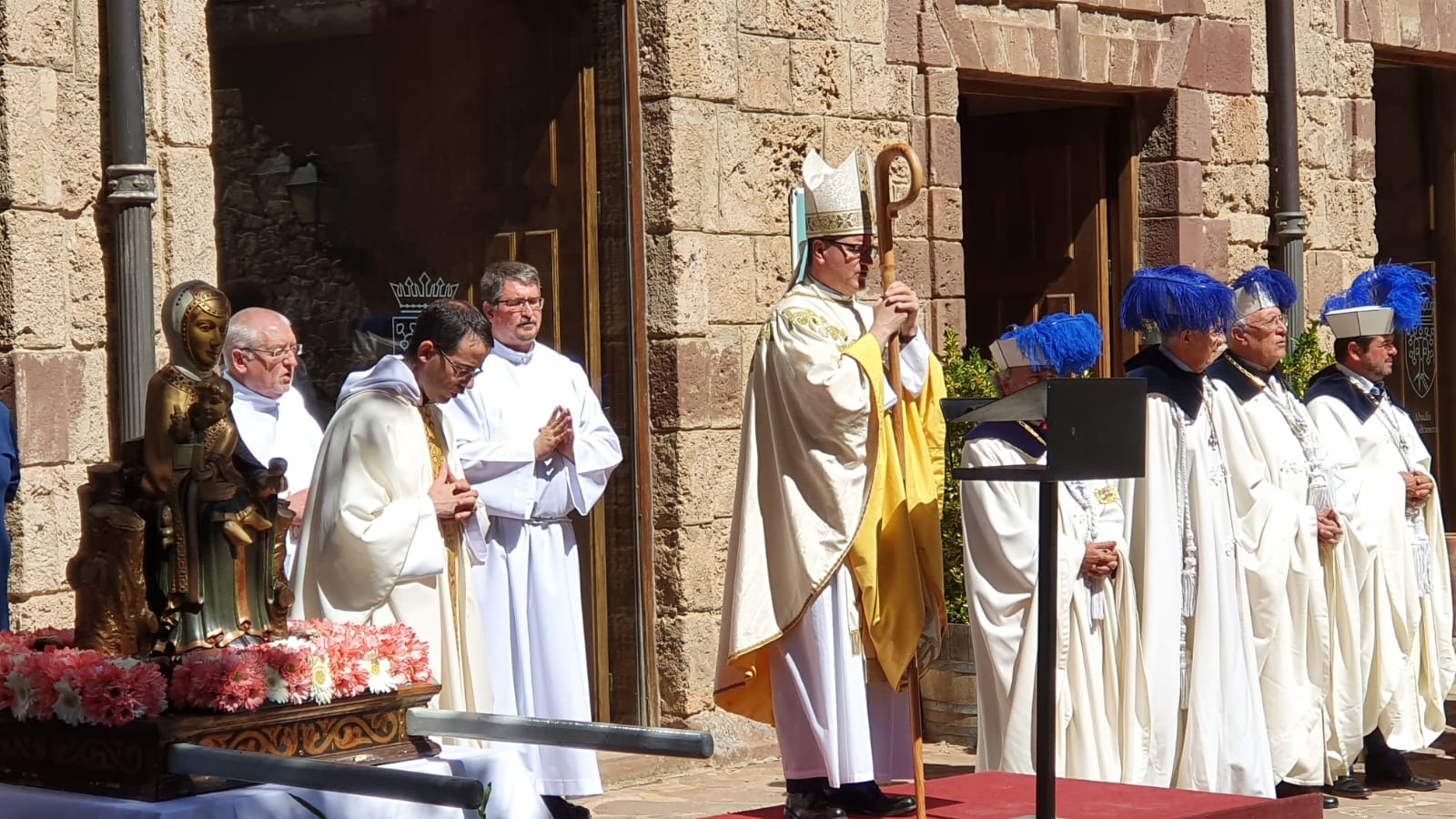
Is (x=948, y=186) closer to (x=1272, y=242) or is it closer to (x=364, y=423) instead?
Answer: (x=1272, y=242)

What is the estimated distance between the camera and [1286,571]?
26.2ft

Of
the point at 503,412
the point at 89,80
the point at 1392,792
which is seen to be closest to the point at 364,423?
the point at 503,412

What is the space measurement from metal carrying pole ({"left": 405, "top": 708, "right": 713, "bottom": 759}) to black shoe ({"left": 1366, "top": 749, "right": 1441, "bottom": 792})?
18.5 feet

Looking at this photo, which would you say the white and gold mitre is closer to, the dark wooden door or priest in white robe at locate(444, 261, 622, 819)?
priest in white robe at locate(444, 261, 622, 819)

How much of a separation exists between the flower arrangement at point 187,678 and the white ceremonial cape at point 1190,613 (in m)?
4.04

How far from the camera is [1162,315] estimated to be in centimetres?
771

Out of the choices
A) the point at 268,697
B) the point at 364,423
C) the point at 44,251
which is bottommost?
the point at 268,697

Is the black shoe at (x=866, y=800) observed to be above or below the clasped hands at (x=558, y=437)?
below

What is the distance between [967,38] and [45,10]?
4634 mm

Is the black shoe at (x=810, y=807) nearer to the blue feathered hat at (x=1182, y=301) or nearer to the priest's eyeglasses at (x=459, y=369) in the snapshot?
the priest's eyeglasses at (x=459, y=369)

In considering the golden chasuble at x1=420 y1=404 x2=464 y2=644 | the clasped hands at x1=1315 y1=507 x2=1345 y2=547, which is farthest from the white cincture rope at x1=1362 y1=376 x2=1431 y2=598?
the golden chasuble at x1=420 y1=404 x2=464 y2=644

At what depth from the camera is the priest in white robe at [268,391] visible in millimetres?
6891

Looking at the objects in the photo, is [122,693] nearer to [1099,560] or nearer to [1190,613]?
[1099,560]

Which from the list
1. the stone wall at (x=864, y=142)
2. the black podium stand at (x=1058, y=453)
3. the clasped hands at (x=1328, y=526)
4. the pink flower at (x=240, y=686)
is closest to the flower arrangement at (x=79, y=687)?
the pink flower at (x=240, y=686)
